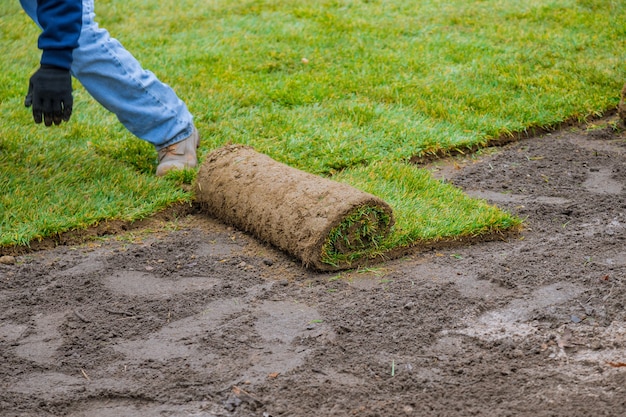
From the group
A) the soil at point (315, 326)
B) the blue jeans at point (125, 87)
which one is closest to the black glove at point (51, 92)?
the blue jeans at point (125, 87)

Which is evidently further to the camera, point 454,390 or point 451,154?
point 451,154

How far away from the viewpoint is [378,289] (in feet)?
11.3

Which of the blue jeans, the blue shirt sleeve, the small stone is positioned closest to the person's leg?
the blue jeans

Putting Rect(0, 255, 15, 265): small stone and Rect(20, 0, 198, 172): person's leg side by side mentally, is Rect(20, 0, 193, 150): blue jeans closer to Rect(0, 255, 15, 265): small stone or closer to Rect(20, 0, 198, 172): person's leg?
Rect(20, 0, 198, 172): person's leg

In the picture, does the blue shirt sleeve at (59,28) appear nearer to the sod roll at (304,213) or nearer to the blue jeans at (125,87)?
the blue jeans at (125,87)

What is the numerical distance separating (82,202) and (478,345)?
Answer: 235cm

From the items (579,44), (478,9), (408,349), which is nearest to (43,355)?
(408,349)

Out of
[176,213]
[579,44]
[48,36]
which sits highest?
[48,36]

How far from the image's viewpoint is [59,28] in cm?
409

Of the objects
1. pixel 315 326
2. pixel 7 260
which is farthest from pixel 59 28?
pixel 315 326

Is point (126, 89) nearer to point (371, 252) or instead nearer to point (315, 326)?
point (371, 252)

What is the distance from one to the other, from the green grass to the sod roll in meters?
0.20

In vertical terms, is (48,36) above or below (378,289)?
above

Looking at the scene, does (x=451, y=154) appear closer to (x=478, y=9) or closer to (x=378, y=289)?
(x=378, y=289)
